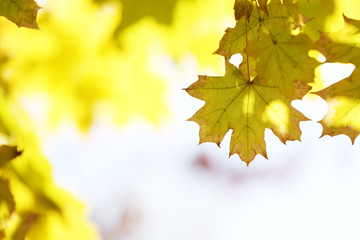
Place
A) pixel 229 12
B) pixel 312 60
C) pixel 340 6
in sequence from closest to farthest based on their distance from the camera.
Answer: pixel 312 60, pixel 340 6, pixel 229 12

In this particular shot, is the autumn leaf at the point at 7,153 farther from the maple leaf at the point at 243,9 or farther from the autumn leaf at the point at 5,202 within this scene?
the maple leaf at the point at 243,9

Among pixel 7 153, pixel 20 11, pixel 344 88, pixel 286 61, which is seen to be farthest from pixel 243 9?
pixel 7 153

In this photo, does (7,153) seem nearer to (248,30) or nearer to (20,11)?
(20,11)

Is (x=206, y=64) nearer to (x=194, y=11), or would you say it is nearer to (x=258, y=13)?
(x=194, y=11)

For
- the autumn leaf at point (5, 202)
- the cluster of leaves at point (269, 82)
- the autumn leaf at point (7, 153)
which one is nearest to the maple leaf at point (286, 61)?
the cluster of leaves at point (269, 82)

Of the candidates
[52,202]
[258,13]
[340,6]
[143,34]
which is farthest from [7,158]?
[340,6]

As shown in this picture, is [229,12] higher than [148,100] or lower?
higher
